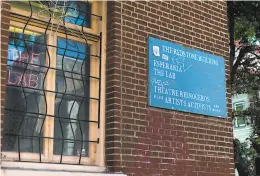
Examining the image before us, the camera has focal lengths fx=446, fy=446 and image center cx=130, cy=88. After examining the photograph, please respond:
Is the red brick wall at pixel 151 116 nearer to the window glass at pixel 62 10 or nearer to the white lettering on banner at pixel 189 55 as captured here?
the white lettering on banner at pixel 189 55

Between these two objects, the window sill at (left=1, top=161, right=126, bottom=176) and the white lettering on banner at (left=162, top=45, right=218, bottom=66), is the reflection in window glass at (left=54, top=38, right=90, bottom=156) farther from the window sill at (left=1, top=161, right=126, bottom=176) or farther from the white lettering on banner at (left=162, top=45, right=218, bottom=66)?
the white lettering on banner at (left=162, top=45, right=218, bottom=66)

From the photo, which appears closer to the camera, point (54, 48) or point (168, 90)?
point (54, 48)

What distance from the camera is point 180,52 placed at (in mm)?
5844

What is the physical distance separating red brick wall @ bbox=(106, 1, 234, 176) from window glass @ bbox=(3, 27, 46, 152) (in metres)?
0.83

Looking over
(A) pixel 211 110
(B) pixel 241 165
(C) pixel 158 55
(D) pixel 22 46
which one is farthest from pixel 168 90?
(B) pixel 241 165

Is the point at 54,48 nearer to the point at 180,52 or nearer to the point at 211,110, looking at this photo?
the point at 180,52

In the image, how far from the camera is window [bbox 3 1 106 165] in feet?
15.2

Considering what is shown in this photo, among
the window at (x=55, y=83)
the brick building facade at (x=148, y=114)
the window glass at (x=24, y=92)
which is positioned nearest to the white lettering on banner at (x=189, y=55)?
the brick building facade at (x=148, y=114)

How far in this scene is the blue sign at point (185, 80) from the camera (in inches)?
217

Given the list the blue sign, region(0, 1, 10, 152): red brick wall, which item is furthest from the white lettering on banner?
region(0, 1, 10, 152): red brick wall

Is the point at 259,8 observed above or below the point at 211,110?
above

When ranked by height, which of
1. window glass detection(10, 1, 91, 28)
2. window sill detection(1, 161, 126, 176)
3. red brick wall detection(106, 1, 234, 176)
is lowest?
window sill detection(1, 161, 126, 176)

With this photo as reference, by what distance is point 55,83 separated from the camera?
4.97m

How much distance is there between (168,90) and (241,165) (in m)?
6.62
